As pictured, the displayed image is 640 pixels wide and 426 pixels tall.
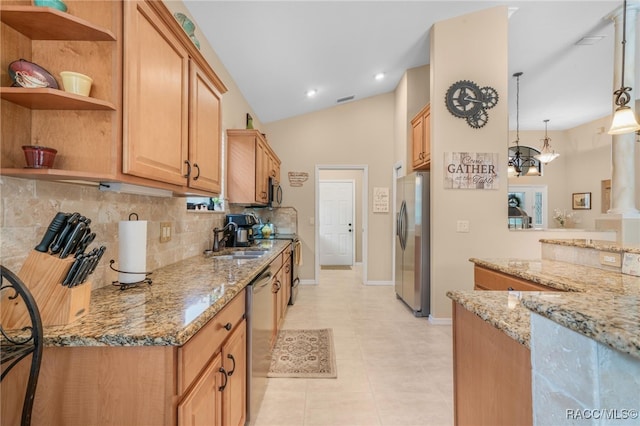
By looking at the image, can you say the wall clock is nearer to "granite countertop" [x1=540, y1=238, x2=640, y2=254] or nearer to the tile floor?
"granite countertop" [x1=540, y1=238, x2=640, y2=254]

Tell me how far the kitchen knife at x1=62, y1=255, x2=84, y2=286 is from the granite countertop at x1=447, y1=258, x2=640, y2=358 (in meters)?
1.22

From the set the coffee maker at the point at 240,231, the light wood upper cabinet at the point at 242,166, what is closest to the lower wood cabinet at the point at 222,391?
the coffee maker at the point at 240,231

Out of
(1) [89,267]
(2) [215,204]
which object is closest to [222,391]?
(1) [89,267]

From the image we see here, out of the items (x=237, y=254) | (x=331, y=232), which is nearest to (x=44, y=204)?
(x=237, y=254)

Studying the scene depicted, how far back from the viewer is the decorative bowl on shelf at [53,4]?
3.09ft

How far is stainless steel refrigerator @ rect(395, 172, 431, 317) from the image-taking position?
3.57 m

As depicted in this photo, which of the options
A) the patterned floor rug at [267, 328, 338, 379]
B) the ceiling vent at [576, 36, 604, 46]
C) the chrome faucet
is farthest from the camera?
the ceiling vent at [576, 36, 604, 46]

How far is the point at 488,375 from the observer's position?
3.43ft

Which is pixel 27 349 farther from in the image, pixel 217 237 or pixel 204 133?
pixel 217 237

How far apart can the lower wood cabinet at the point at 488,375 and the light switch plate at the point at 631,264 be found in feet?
3.84

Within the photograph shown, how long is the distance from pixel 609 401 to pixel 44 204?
1621 millimetres

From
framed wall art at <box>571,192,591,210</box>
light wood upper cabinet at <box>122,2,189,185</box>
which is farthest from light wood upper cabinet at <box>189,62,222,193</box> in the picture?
framed wall art at <box>571,192,591,210</box>

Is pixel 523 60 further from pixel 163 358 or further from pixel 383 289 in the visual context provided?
pixel 163 358

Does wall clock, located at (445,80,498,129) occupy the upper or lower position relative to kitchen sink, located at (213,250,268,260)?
upper
